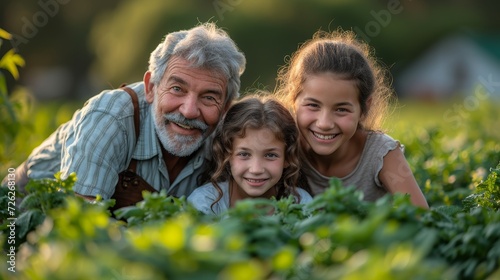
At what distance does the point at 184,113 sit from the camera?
183 inches

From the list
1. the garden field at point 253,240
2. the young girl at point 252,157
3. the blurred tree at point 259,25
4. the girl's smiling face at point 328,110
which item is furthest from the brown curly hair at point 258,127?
the blurred tree at point 259,25

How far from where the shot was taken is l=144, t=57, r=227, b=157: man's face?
4680 millimetres

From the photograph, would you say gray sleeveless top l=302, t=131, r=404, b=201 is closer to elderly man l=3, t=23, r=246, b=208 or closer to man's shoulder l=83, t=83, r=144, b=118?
elderly man l=3, t=23, r=246, b=208

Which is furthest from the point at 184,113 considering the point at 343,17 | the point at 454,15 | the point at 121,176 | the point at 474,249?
the point at 454,15

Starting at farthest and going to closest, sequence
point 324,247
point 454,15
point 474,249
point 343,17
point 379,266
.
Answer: point 454,15
point 343,17
point 474,249
point 324,247
point 379,266

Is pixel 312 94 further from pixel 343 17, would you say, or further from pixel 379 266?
pixel 343 17

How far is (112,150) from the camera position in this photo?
4.68 meters

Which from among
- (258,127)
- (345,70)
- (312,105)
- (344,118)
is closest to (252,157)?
(258,127)

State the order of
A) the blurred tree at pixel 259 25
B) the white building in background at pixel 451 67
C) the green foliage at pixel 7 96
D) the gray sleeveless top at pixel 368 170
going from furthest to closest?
1. the white building in background at pixel 451 67
2. the blurred tree at pixel 259 25
3. the gray sleeveless top at pixel 368 170
4. the green foliage at pixel 7 96

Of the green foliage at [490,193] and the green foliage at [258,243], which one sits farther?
the green foliage at [490,193]

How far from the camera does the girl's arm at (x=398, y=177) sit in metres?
4.75

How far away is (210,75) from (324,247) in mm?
2390

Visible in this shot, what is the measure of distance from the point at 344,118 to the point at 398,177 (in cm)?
50

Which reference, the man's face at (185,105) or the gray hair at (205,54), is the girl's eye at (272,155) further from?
the gray hair at (205,54)
